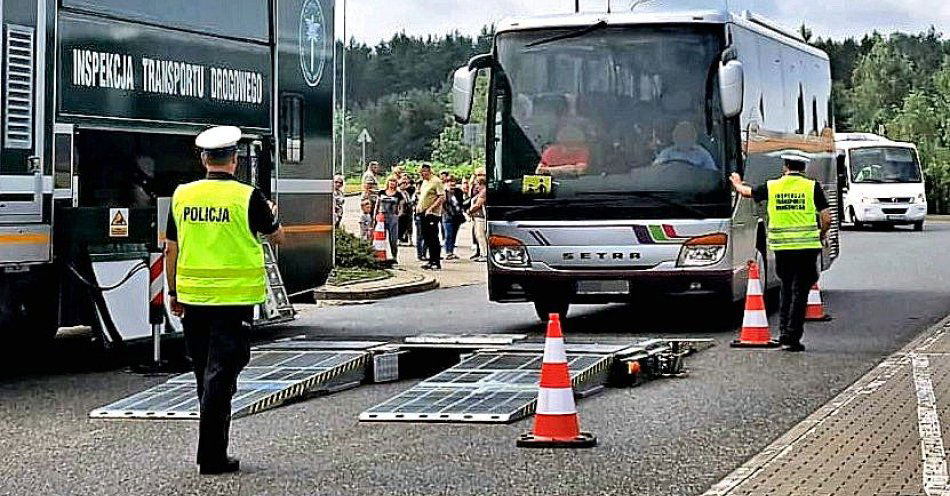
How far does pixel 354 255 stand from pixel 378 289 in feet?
10.8

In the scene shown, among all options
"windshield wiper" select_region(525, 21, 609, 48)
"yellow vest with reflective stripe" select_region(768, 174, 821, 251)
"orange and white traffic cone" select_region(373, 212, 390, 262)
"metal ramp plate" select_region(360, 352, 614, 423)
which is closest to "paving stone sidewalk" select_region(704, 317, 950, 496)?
"metal ramp plate" select_region(360, 352, 614, 423)

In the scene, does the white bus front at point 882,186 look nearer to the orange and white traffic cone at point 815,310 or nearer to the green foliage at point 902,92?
the green foliage at point 902,92

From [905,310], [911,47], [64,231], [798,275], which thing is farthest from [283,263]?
[911,47]

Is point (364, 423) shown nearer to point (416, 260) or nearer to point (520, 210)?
point (520, 210)

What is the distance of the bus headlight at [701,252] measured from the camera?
15.9 m

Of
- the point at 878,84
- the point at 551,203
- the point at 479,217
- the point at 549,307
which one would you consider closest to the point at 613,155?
the point at 551,203

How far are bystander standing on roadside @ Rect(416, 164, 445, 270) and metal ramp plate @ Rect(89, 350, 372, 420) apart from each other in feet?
48.2

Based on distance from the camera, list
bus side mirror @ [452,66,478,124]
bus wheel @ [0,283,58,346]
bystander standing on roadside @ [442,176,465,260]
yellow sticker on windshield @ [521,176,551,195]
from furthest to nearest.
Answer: bystander standing on roadside @ [442,176,465,260] < yellow sticker on windshield @ [521,176,551,195] < bus side mirror @ [452,66,478,124] < bus wheel @ [0,283,58,346]

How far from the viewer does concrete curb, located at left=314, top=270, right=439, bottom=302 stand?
72.4 feet

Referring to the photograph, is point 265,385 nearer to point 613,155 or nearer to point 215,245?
point 215,245

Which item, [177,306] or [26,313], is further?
[26,313]

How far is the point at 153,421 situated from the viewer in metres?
10.6

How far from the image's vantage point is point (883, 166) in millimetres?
45750

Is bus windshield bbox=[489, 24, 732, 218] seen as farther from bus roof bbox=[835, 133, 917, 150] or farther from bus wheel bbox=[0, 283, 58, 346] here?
bus roof bbox=[835, 133, 917, 150]
